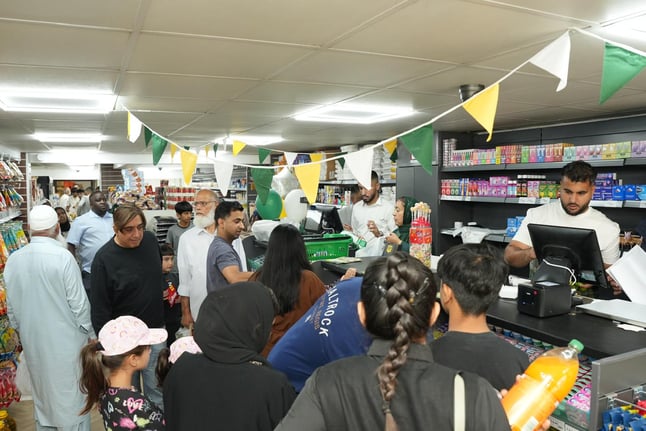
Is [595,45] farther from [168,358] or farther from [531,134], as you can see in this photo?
[531,134]

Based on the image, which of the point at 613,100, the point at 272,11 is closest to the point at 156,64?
the point at 272,11

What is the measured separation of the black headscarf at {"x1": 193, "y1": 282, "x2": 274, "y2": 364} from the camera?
1406 millimetres

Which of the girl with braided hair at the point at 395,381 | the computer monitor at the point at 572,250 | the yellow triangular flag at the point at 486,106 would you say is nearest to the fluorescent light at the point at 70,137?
the yellow triangular flag at the point at 486,106

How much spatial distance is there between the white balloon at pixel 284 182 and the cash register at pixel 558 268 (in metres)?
6.14

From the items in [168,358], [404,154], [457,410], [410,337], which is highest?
[404,154]

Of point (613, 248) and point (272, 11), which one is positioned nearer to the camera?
point (272, 11)

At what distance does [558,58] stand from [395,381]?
6.51 feet

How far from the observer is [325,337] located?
1562mm

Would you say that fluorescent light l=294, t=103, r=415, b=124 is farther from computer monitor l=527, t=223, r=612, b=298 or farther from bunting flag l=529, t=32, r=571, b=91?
computer monitor l=527, t=223, r=612, b=298

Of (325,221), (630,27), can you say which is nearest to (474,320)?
(630,27)

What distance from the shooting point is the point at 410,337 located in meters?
1.07

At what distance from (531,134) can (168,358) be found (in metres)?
5.21

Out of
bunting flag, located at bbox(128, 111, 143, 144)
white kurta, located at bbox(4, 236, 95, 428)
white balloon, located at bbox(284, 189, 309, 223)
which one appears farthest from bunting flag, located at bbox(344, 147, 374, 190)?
white balloon, located at bbox(284, 189, 309, 223)

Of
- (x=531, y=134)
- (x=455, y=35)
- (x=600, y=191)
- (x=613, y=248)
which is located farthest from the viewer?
(x=531, y=134)
